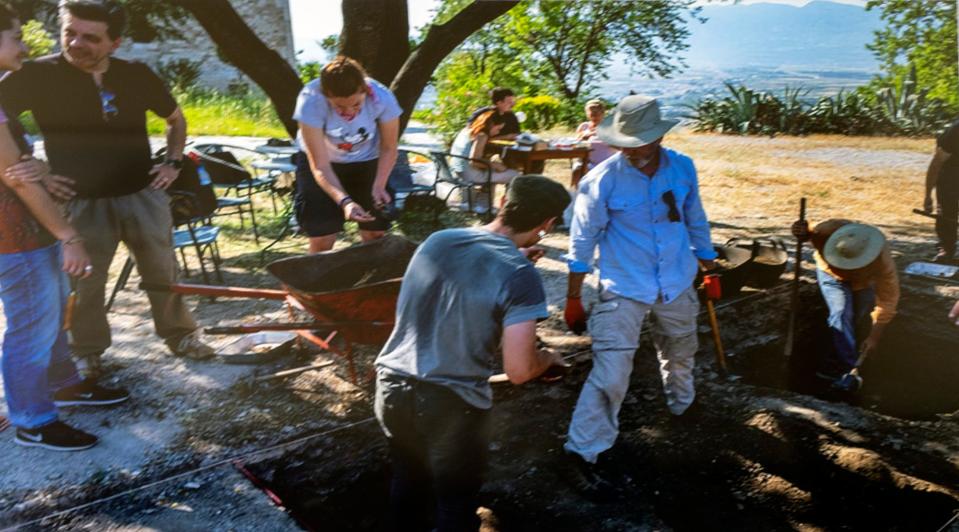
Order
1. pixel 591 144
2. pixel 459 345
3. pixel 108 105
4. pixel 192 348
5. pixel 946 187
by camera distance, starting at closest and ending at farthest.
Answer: pixel 459 345 → pixel 108 105 → pixel 192 348 → pixel 946 187 → pixel 591 144

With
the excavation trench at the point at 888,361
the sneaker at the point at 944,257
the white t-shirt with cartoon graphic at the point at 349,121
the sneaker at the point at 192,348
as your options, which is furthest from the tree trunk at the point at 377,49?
the sneaker at the point at 944,257

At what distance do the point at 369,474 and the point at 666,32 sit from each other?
10179 millimetres

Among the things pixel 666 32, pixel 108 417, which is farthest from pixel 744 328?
pixel 666 32

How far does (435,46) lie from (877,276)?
434cm

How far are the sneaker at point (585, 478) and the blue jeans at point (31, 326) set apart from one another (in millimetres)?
2537

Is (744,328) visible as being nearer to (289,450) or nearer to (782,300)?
(782,300)

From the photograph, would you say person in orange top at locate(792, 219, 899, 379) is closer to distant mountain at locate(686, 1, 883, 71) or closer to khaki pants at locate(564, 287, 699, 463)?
khaki pants at locate(564, 287, 699, 463)

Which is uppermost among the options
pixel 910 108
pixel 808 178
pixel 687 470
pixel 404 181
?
pixel 910 108

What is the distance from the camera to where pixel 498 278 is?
2529 millimetres

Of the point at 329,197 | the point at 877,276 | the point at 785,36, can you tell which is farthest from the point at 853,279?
the point at 785,36

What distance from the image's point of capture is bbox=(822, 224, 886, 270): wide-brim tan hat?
477cm

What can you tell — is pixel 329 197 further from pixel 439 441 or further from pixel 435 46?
pixel 435 46

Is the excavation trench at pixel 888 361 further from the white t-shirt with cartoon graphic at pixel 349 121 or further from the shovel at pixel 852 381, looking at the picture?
the white t-shirt with cartoon graphic at pixel 349 121

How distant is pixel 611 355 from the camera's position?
3.69m
